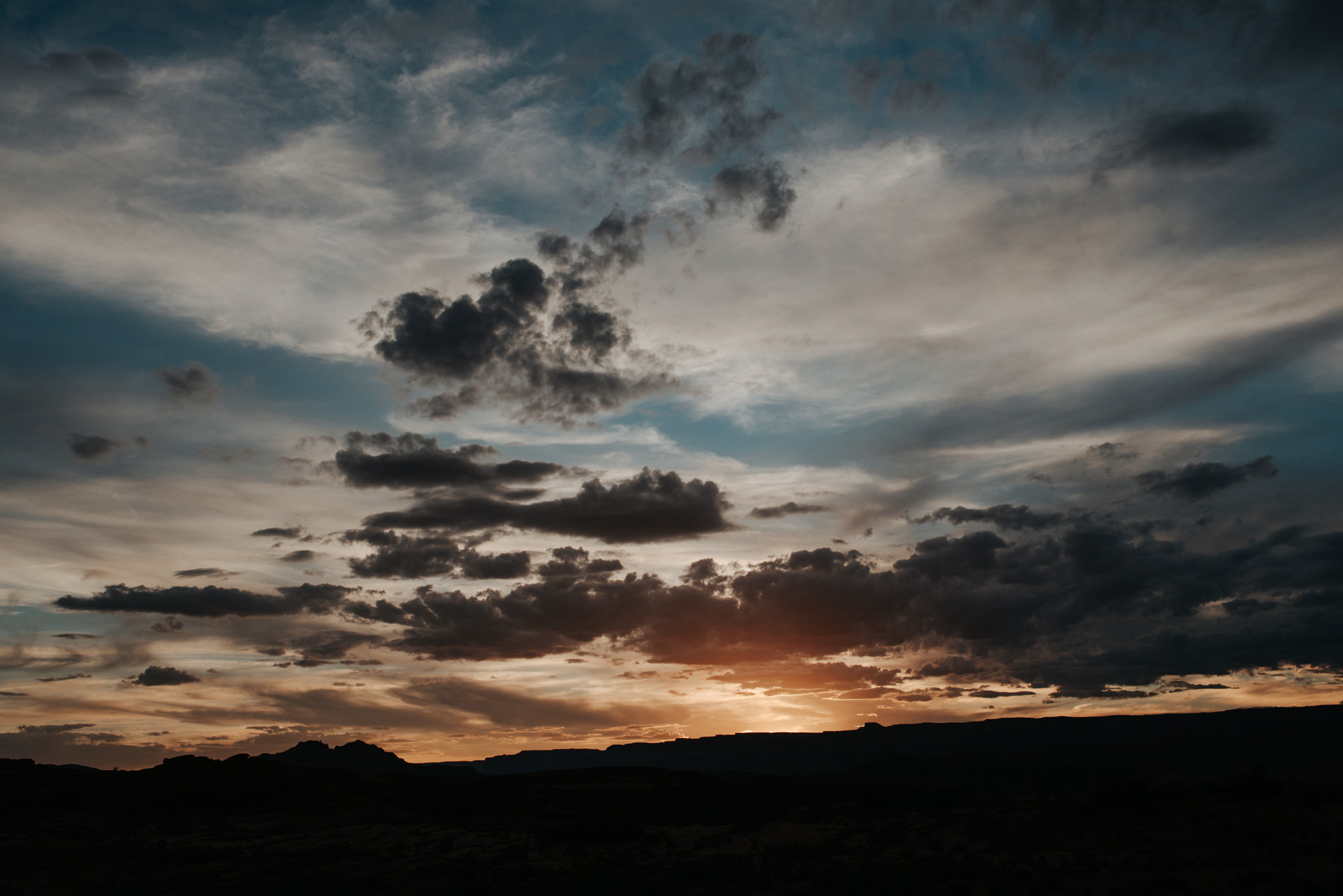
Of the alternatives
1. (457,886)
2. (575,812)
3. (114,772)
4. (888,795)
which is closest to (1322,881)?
(457,886)

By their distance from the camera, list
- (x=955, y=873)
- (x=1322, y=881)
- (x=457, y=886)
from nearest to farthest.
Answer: (x=1322, y=881), (x=955, y=873), (x=457, y=886)

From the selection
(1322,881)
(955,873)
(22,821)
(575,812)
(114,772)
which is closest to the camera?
(1322,881)

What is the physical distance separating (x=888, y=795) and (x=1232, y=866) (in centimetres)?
8812

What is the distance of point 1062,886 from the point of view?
133 feet

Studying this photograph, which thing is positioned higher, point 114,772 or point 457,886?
point 114,772

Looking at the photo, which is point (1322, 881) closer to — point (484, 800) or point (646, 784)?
point (484, 800)

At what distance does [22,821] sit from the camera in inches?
2918

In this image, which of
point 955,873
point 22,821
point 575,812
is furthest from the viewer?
point 575,812

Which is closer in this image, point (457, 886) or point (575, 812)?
point (457, 886)

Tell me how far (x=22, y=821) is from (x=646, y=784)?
7947cm

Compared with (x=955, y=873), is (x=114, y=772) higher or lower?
higher

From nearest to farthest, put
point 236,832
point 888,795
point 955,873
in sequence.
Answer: point 955,873, point 236,832, point 888,795

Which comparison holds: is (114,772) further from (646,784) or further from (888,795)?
(888,795)

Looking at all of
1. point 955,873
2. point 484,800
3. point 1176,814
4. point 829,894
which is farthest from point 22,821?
point 1176,814
